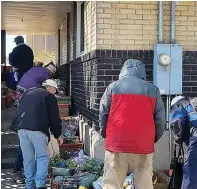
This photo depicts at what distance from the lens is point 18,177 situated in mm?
6578

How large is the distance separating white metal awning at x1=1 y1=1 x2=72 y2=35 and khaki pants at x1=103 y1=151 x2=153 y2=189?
245 inches

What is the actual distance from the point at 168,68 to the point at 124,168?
1.97m

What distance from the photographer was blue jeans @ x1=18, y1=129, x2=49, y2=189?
537 cm


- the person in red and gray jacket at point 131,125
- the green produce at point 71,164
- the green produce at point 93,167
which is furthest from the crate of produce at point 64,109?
the person in red and gray jacket at point 131,125

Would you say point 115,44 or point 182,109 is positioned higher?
point 115,44

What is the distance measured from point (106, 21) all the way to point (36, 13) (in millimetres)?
6664

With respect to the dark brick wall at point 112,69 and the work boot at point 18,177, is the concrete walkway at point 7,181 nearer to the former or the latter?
the work boot at point 18,177

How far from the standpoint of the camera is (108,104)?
176 inches

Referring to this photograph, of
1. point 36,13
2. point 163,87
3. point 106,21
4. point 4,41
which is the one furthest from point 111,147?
point 4,41

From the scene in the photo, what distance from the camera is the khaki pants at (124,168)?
14.6 ft

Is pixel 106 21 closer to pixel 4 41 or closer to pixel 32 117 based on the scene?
pixel 32 117

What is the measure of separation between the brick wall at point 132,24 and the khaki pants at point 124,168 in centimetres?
206

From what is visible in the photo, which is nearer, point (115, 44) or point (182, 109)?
point (182, 109)

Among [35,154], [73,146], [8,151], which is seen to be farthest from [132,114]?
[8,151]
